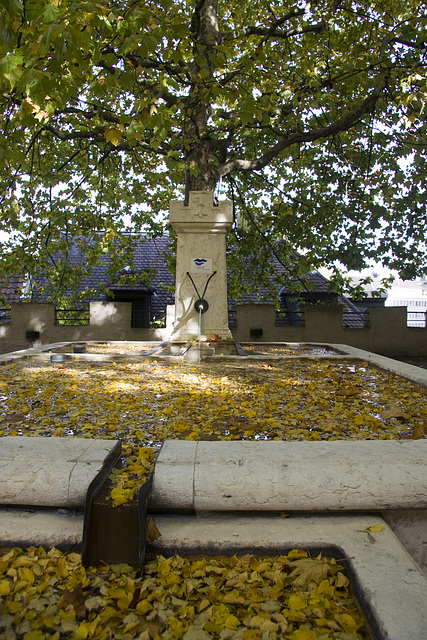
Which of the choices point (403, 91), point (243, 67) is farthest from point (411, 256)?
point (243, 67)

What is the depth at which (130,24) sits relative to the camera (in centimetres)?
405

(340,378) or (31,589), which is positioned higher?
(340,378)

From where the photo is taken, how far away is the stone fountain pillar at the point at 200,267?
7.81m

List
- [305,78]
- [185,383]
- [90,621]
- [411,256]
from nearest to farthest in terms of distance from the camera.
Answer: [90,621] → [185,383] → [305,78] → [411,256]

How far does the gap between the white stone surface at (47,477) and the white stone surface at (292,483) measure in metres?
0.28

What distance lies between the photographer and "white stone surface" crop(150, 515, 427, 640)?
1215 mm

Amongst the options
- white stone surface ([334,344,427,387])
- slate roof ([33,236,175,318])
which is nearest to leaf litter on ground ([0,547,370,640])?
white stone surface ([334,344,427,387])

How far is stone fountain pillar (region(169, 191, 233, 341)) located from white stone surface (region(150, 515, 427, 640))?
20.3 ft

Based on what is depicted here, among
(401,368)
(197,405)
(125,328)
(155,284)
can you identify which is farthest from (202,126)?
(155,284)

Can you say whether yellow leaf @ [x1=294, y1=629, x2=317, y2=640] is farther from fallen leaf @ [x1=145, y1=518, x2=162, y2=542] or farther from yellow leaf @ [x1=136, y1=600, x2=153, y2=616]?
fallen leaf @ [x1=145, y1=518, x2=162, y2=542]

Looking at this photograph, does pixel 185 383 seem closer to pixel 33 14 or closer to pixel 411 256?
pixel 33 14

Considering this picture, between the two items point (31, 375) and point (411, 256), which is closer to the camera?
point (31, 375)

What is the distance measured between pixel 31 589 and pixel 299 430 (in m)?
1.52

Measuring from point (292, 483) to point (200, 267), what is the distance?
6444mm
